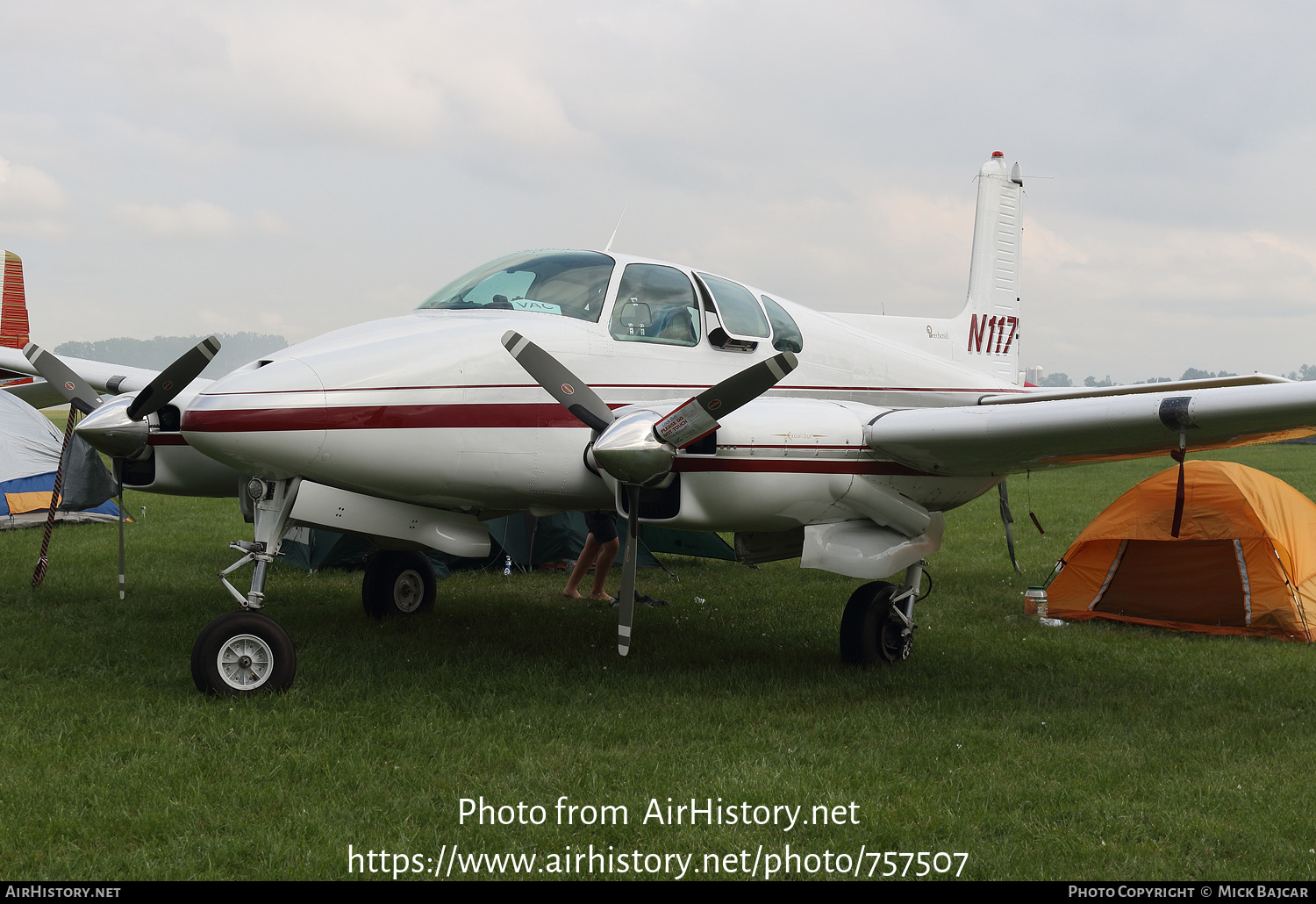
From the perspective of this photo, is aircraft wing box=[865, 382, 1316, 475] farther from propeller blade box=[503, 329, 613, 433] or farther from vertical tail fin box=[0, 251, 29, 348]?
vertical tail fin box=[0, 251, 29, 348]

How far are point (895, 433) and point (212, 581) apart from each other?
7.48 metres

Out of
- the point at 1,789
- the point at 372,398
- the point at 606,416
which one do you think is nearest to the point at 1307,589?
the point at 606,416

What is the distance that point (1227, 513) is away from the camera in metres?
8.56

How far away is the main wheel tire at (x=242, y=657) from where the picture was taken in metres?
5.79

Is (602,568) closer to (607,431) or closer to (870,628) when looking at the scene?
(870,628)

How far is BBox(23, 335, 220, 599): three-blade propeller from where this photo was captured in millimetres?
6766

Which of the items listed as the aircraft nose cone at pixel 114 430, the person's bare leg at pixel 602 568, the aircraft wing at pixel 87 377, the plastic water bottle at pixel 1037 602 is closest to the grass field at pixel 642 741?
the plastic water bottle at pixel 1037 602

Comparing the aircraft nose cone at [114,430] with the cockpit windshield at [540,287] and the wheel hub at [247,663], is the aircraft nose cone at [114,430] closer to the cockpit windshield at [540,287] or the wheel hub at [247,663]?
the wheel hub at [247,663]

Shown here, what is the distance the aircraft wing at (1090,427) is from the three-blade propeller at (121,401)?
183 inches

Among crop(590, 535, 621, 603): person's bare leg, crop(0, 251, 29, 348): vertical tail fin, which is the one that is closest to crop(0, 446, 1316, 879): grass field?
crop(590, 535, 621, 603): person's bare leg

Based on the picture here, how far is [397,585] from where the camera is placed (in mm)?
8859

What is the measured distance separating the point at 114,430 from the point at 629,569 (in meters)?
3.98

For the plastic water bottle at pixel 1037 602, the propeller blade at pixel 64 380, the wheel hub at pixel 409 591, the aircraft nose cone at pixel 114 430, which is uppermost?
the propeller blade at pixel 64 380

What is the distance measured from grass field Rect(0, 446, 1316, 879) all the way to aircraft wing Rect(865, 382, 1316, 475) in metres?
1.61
